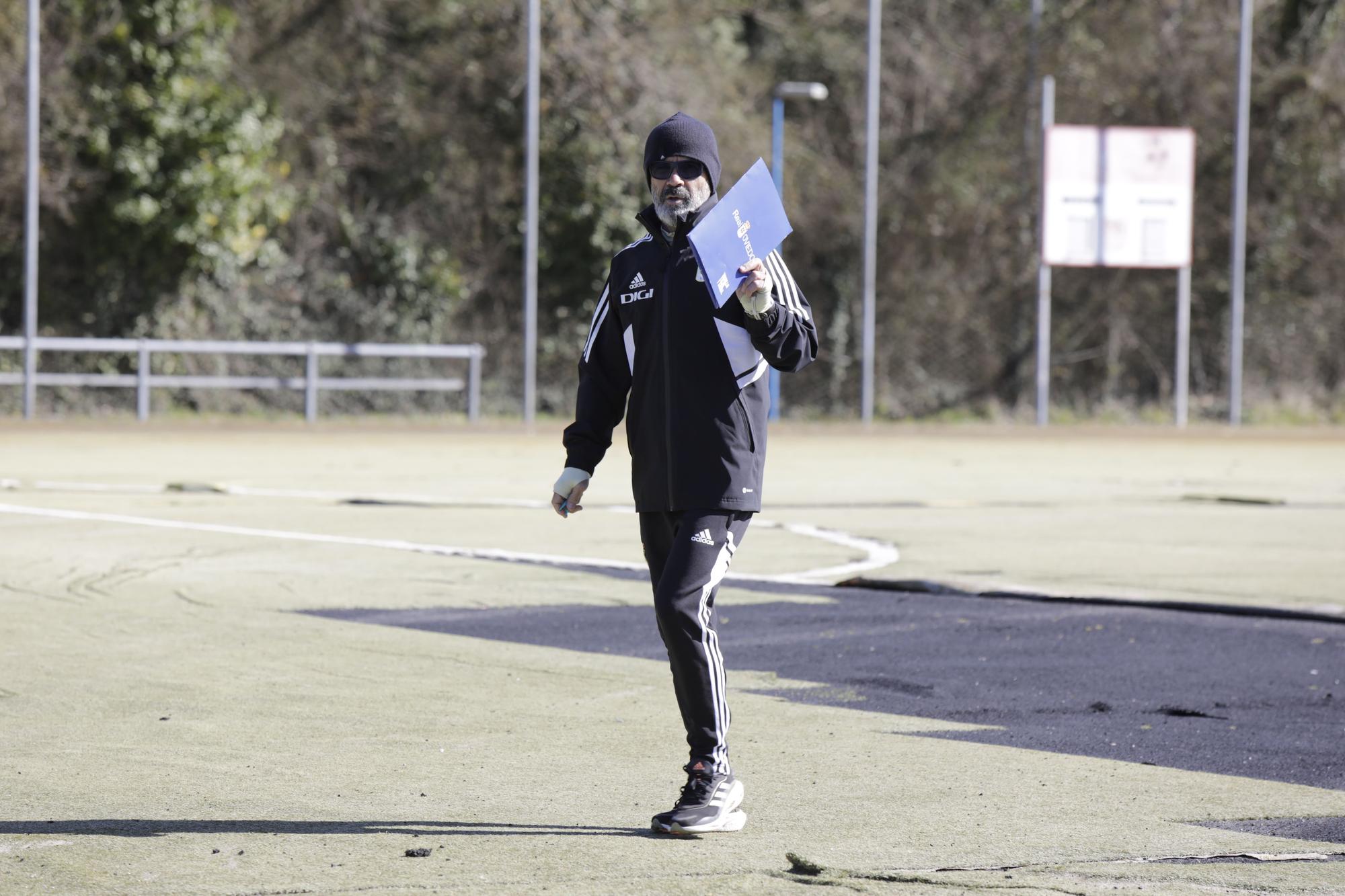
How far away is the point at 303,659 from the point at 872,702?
2.33 m

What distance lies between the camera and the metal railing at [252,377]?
2820cm

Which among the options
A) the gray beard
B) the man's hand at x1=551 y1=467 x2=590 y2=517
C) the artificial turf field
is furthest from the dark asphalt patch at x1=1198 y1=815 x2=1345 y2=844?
the gray beard

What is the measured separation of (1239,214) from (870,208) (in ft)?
18.5

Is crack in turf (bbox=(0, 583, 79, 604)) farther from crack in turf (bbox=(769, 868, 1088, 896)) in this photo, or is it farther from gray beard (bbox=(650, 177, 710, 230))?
crack in turf (bbox=(769, 868, 1088, 896))

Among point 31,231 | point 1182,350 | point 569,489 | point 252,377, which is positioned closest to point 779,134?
point 1182,350

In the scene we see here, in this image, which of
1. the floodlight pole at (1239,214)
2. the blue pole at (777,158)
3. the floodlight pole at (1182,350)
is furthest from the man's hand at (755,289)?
the floodlight pole at (1239,214)

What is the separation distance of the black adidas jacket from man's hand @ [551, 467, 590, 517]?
27 centimetres

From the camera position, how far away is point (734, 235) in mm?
5293

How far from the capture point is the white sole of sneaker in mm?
5258

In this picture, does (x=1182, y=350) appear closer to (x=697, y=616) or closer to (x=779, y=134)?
(x=779, y=134)

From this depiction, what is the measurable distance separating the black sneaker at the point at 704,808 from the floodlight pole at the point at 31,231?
79.0 feet

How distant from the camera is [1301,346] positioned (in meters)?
31.9

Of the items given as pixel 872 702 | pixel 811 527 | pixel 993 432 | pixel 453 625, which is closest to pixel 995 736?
pixel 872 702

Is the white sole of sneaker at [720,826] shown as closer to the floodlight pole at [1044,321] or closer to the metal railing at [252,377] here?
the metal railing at [252,377]
